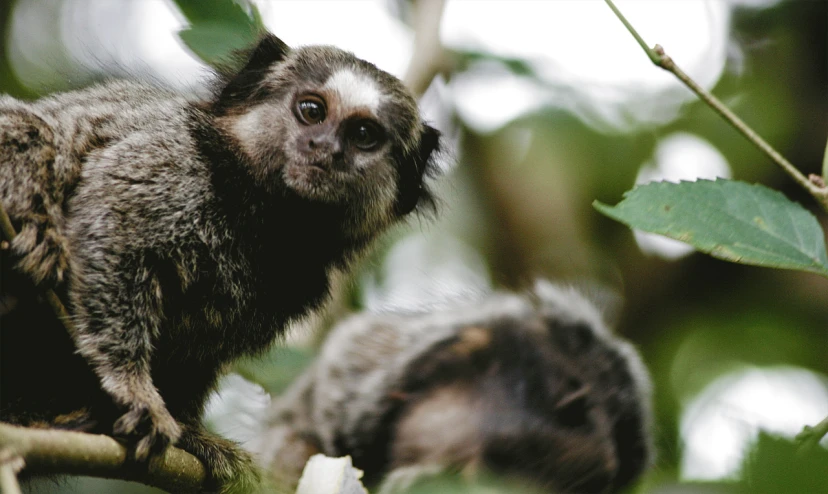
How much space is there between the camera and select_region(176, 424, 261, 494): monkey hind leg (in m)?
1.91

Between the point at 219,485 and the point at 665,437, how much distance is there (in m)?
1.89

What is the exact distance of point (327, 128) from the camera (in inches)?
88.4

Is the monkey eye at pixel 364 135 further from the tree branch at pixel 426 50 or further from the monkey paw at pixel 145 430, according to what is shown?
the monkey paw at pixel 145 430

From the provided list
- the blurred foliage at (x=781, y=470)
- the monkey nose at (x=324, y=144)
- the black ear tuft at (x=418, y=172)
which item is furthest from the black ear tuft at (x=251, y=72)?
the blurred foliage at (x=781, y=470)

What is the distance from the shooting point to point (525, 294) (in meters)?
3.29

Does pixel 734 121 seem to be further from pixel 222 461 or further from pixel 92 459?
pixel 222 461

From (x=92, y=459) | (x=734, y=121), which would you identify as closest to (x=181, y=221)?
(x=92, y=459)

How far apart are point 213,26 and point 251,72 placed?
1.52 feet

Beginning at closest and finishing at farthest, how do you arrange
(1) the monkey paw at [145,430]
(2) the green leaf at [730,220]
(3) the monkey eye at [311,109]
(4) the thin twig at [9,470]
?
(4) the thin twig at [9,470] < (2) the green leaf at [730,220] < (1) the monkey paw at [145,430] < (3) the monkey eye at [311,109]

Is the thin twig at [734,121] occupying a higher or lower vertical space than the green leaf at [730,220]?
higher

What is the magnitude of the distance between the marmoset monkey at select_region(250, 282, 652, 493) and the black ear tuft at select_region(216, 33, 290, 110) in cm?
107

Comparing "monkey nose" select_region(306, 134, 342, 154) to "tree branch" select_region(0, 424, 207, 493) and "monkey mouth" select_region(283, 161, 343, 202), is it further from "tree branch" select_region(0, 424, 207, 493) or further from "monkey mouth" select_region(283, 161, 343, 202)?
"tree branch" select_region(0, 424, 207, 493)

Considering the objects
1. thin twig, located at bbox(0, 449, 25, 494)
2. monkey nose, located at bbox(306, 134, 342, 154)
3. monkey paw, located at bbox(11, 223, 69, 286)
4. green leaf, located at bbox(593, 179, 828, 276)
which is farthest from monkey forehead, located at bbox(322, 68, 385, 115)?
thin twig, located at bbox(0, 449, 25, 494)

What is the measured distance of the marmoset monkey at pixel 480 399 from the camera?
8.11 feet
